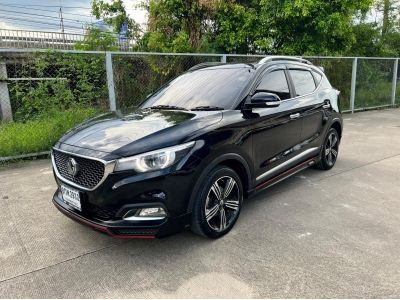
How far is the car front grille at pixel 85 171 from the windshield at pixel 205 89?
1.28 meters

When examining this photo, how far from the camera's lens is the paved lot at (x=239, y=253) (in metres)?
2.58

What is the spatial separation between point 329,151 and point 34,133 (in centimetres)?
500

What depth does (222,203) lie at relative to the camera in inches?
128

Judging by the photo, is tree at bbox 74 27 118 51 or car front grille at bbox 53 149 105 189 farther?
tree at bbox 74 27 118 51

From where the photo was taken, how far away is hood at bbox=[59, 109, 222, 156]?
9.10 feet

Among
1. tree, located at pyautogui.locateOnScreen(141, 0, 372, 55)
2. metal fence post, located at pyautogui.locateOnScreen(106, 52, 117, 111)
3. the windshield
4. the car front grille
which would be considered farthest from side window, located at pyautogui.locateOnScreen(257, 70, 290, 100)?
tree, located at pyautogui.locateOnScreen(141, 0, 372, 55)

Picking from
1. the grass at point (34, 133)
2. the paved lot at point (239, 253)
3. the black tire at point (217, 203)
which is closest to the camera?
the paved lot at point (239, 253)

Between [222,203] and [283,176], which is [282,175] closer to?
[283,176]

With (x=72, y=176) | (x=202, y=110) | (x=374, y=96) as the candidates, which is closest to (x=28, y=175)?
(x=72, y=176)

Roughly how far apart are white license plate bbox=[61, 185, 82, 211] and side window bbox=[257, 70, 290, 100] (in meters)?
2.16

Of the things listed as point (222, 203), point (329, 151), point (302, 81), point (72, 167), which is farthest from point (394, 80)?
point (72, 167)

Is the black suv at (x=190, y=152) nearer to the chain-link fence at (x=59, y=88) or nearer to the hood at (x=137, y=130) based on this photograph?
the hood at (x=137, y=130)

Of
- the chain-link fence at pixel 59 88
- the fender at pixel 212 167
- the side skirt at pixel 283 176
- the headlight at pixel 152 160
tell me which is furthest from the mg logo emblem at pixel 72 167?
the chain-link fence at pixel 59 88

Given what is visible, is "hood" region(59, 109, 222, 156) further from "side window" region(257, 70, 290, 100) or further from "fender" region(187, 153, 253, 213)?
"side window" region(257, 70, 290, 100)
